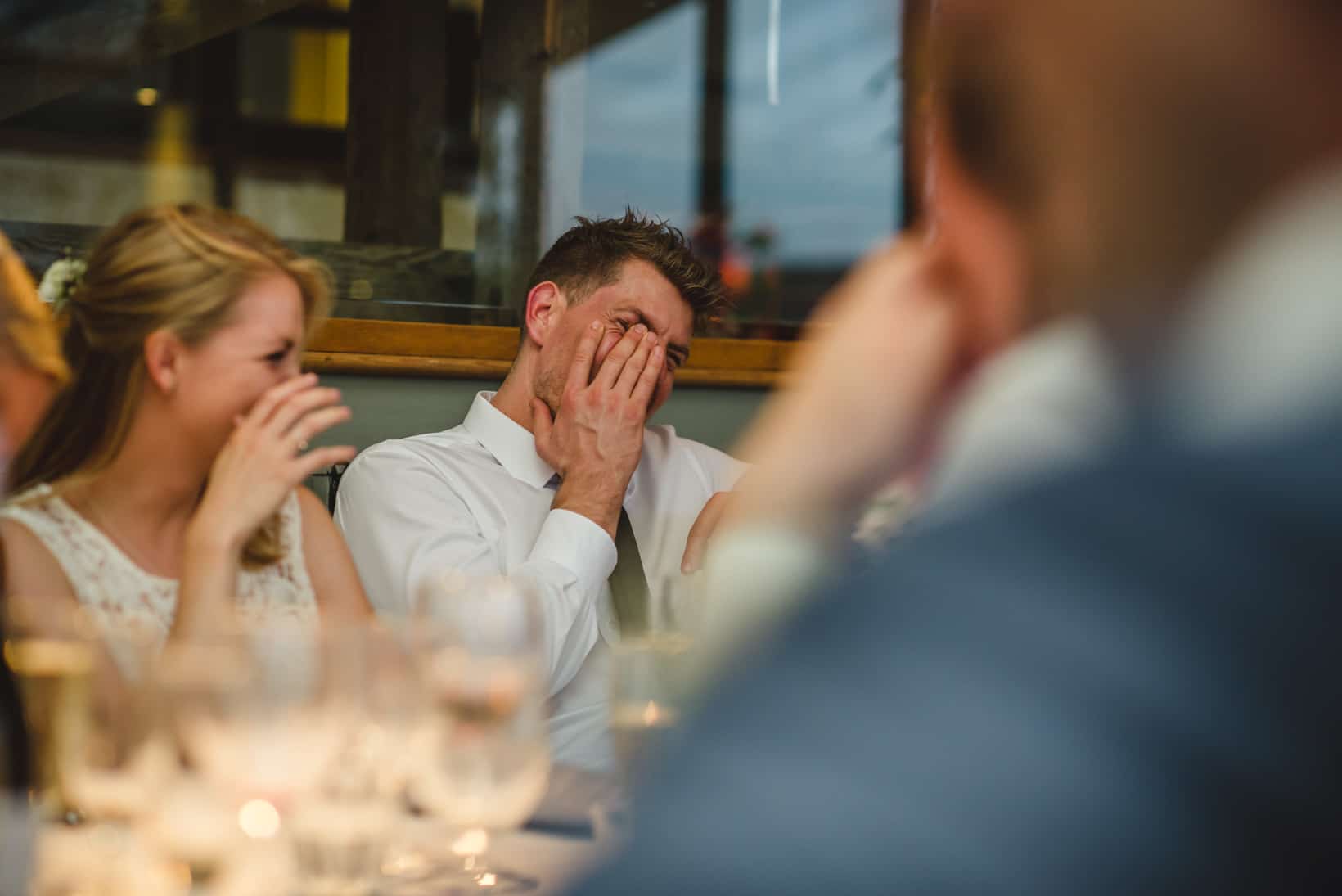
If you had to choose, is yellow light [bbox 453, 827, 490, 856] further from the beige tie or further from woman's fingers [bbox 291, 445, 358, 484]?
the beige tie

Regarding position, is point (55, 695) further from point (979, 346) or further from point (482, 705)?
point (979, 346)

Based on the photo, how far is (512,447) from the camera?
76.2 inches

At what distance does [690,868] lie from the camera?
0.19 metres

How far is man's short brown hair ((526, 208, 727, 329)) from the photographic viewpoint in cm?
197

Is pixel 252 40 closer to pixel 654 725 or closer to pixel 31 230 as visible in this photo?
pixel 31 230

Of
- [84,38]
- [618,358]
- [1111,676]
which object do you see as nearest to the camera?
[1111,676]

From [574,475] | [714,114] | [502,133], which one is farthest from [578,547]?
[714,114]

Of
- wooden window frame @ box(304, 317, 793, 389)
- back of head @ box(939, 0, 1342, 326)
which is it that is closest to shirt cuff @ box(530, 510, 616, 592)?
wooden window frame @ box(304, 317, 793, 389)

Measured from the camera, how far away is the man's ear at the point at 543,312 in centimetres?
197

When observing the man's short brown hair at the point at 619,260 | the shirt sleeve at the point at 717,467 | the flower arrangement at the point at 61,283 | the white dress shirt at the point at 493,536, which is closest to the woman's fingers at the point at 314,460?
the white dress shirt at the point at 493,536

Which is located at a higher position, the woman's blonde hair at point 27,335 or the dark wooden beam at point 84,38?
the dark wooden beam at point 84,38

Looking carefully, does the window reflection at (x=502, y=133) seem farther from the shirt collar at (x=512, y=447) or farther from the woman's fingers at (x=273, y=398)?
the woman's fingers at (x=273, y=398)

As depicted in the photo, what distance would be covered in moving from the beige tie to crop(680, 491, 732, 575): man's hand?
0.24ft

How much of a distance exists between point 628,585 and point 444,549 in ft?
1.00
